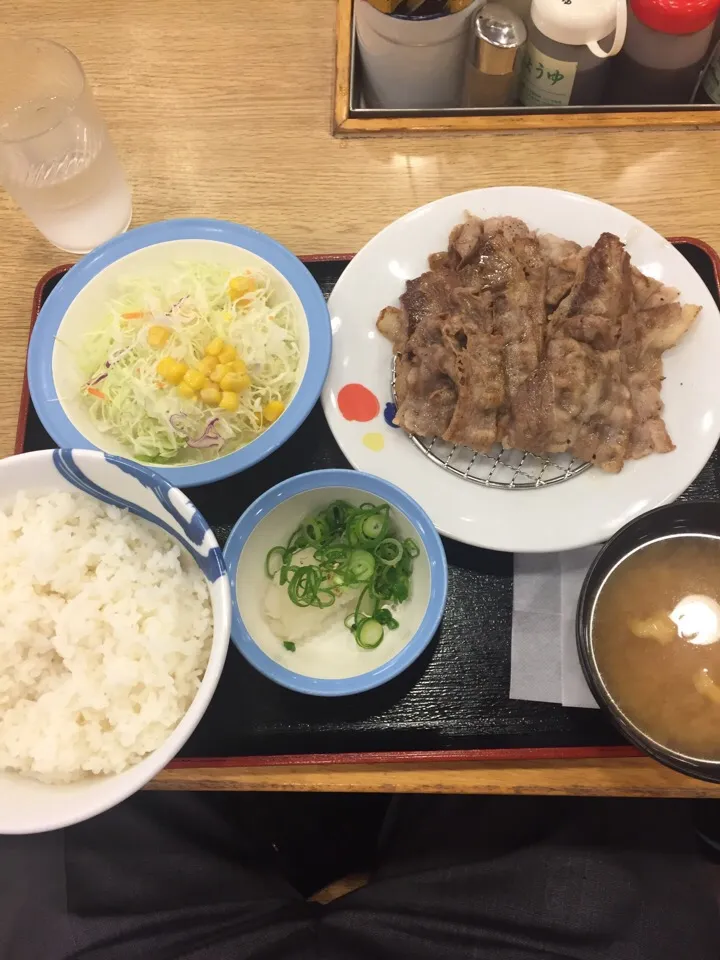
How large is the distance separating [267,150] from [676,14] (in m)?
1.25

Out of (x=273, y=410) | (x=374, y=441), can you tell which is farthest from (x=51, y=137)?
(x=374, y=441)

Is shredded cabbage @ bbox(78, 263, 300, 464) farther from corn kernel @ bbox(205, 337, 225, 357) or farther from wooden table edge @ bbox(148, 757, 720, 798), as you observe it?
wooden table edge @ bbox(148, 757, 720, 798)

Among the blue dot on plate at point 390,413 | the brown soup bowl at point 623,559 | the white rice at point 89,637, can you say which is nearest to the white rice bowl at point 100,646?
the white rice at point 89,637

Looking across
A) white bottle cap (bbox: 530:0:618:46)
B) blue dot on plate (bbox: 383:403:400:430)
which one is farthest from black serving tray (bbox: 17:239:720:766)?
white bottle cap (bbox: 530:0:618:46)

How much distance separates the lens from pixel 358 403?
70.7 inches

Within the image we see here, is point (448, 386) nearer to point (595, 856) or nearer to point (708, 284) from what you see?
point (708, 284)

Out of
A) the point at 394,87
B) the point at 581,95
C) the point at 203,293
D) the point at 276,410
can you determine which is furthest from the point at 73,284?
the point at 581,95

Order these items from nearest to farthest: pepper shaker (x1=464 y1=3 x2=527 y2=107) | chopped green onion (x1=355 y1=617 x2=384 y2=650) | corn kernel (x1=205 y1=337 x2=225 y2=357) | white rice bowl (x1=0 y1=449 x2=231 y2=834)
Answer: white rice bowl (x1=0 y1=449 x2=231 y2=834)
chopped green onion (x1=355 y1=617 x2=384 y2=650)
corn kernel (x1=205 y1=337 x2=225 y2=357)
pepper shaker (x1=464 y1=3 x2=527 y2=107)

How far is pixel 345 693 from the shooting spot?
145 cm

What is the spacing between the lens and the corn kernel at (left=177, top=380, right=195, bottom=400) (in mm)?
1735

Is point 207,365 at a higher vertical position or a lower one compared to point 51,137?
lower

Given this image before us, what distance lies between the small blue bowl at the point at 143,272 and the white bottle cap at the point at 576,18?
986 mm

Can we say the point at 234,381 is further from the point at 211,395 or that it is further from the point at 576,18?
the point at 576,18

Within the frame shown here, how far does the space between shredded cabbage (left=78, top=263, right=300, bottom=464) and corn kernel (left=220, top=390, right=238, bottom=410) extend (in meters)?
0.03
